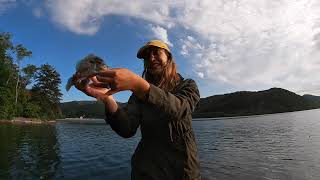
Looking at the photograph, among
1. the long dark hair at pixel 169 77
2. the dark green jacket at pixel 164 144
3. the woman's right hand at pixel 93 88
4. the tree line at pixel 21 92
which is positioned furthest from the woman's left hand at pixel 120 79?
the tree line at pixel 21 92

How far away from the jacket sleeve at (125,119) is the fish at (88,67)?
0.74 metres

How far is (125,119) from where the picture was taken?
9.98ft

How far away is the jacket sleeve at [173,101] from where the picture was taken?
2186 mm

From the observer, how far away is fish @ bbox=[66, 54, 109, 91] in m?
2.13

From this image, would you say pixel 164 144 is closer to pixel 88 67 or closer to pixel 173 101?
pixel 173 101

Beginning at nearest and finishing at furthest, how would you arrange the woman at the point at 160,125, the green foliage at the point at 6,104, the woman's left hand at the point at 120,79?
1. the woman's left hand at the point at 120,79
2. the woman at the point at 160,125
3. the green foliage at the point at 6,104

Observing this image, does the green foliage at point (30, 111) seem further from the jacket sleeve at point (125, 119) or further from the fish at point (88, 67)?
the fish at point (88, 67)

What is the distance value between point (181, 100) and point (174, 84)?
59 centimetres

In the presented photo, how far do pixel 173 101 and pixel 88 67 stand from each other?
0.63 meters

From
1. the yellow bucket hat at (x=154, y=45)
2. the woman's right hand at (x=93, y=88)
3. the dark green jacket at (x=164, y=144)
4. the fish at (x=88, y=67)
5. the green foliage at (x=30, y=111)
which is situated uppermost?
the green foliage at (x=30, y=111)

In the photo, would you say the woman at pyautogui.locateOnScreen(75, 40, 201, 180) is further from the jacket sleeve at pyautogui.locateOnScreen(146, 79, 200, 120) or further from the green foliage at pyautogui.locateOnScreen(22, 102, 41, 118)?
the green foliage at pyautogui.locateOnScreen(22, 102, 41, 118)

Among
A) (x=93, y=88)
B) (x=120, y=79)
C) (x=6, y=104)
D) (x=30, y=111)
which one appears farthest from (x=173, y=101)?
(x=30, y=111)

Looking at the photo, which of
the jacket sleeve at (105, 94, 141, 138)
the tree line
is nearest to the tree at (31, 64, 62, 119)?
the tree line

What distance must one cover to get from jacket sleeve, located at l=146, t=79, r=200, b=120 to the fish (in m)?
0.37
